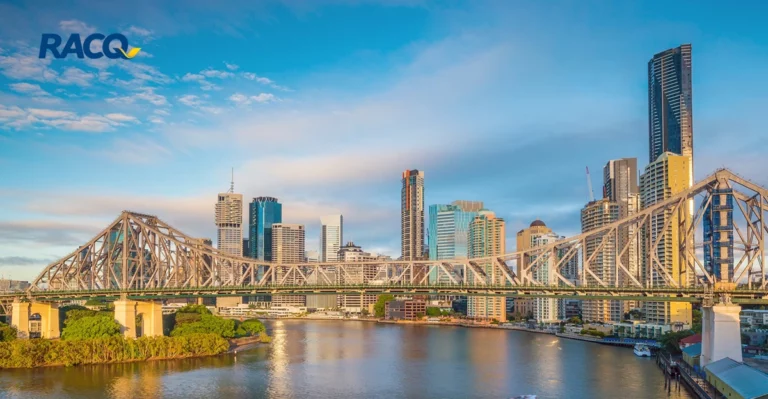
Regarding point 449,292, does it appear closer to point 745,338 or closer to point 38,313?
point 745,338

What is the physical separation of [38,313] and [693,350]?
67.6m

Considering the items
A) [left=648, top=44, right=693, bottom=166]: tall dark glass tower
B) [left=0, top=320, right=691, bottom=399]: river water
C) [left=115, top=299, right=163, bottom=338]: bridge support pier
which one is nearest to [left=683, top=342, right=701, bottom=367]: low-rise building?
[left=0, top=320, right=691, bottom=399]: river water

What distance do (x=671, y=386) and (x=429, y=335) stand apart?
208ft

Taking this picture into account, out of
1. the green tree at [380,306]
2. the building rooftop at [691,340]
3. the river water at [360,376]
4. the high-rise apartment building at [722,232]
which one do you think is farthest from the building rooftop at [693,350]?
the green tree at [380,306]

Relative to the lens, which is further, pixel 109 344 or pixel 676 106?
pixel 676 106

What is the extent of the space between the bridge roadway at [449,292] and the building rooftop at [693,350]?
14.5ft

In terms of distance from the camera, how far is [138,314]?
260 ft

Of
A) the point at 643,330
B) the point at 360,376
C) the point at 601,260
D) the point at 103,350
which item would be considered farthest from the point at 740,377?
the point at 601,260

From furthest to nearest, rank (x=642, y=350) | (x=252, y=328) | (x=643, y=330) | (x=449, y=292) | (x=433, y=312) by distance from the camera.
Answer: (x=433, y=312) < (x=643, y=330) < (x=252, y=328) < (x=642, y=350) < (x=449, y=292)

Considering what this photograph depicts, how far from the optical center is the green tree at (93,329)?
6769 cm

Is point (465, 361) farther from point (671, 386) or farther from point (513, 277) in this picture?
point (671, 386)

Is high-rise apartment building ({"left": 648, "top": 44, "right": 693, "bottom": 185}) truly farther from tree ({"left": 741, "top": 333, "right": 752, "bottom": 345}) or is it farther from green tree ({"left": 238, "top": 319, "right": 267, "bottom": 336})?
green tree ({"left": 238, "top": 319, "right": 267, "bottom": 336})

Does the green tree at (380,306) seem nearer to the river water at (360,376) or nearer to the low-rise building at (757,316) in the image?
the low-rise building at (757,316)

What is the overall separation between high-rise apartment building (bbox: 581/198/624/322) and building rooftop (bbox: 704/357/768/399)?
66.2m
